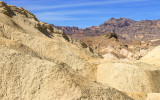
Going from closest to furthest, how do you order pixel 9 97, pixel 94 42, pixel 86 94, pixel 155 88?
pixel 86 94 → pixel 9 97 → pixel 155 88 → pixel 94 42

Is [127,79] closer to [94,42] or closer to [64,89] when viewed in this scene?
[64,89]

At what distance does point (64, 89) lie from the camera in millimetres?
9281

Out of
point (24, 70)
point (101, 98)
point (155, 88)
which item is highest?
point (24, 70)

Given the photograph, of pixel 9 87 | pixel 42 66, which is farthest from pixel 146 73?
pixel 9 87

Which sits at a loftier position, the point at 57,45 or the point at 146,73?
the point at 57,45

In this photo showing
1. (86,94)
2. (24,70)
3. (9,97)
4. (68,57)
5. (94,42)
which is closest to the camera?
(86,94)

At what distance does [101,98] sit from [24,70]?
3900 mm

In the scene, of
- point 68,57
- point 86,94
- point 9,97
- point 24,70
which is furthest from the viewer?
point 68,57

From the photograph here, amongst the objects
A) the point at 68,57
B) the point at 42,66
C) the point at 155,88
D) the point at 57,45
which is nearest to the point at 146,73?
the point at 155,88

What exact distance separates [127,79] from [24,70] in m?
10.7

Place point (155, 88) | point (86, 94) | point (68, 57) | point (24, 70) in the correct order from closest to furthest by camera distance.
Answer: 1. point (86, 94)
2. point (24, 70)
3. point (155, 88)
4. point (68, 57)

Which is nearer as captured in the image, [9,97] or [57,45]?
[9,97]

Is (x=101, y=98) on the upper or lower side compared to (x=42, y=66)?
lower

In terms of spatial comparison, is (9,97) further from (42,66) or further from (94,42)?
(94,42)
